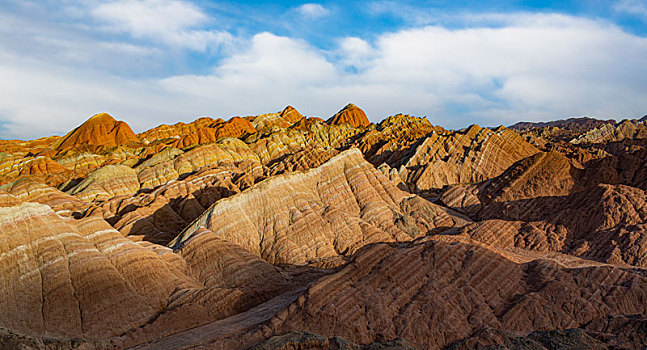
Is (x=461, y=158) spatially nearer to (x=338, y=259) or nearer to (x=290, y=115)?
(x=338, y=259)

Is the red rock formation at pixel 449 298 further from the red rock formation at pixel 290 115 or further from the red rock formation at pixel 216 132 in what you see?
the red rock formation at pixel 290 115

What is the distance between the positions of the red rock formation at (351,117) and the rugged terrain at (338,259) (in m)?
76.2

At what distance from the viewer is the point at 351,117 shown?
13925 centimetres

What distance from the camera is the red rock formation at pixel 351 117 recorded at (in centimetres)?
13725

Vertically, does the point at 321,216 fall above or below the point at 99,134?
below

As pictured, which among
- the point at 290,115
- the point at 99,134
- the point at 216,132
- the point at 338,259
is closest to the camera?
the point at 338,259

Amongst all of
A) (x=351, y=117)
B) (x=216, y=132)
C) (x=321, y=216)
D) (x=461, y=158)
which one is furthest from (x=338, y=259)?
(x=351, y=117)

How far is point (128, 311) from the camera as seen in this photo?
1994 cm

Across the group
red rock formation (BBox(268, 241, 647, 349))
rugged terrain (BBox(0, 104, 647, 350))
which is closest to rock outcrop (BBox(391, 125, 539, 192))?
rugged terrain (BBox(0, 104, 647, 350))

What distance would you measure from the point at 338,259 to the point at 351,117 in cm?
11128

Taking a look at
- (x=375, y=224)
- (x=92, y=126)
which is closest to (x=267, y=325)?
(x=375, y=224)

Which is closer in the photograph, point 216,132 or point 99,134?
point 99,134

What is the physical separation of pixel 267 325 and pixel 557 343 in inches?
397

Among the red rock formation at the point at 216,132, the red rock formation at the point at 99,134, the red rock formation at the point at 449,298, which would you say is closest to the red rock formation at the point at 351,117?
the red rock formation at the point at 216,132
